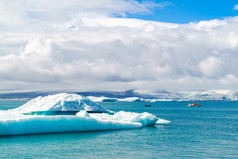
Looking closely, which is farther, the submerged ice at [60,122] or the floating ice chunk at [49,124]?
the submerged ice at [60,122]


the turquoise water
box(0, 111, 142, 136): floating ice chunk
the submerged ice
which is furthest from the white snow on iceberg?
the turquoise water

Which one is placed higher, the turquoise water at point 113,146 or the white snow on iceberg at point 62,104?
the white snow on iceberg at point 62,104

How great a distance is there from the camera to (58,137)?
23.0 meters

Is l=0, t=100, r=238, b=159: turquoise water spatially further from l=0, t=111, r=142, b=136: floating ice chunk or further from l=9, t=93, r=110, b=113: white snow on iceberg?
l=9, t=93, r=110, b=113: white snow on iceberg

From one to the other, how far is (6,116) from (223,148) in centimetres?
1598

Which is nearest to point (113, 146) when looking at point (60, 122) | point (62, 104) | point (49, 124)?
point (60, 122)

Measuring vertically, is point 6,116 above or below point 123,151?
above

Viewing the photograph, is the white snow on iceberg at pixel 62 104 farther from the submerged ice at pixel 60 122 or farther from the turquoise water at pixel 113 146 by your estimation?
the turquoise water at pixel 113 146

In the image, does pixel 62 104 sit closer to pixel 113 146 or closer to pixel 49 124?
pixel 49 124

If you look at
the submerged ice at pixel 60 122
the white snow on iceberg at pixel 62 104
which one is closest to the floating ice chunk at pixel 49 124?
the submerged ice at pixel 60 122

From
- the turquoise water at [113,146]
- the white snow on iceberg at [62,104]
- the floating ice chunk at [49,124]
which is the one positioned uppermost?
the white snow on iceberg at [62,104]

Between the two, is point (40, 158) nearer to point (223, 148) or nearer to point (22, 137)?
point (22, 137)

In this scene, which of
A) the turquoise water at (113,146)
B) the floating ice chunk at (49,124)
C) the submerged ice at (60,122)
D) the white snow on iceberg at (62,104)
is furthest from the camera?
the white snow on iceberg at (62,104)

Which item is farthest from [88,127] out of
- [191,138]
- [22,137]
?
[191,138]
